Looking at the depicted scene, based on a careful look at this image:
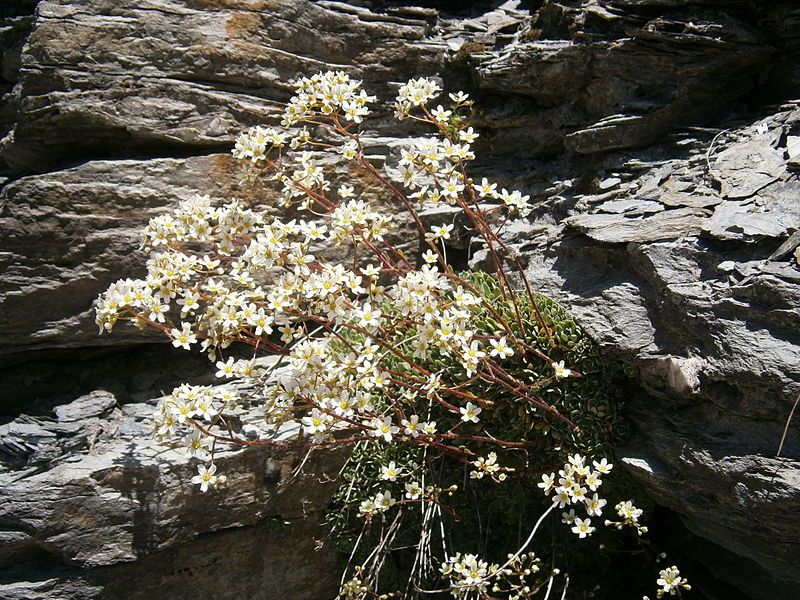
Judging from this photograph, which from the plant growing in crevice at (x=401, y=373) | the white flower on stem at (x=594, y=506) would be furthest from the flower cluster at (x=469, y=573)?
the white flower on stem at (x=594, y=506)

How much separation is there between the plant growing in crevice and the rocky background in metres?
0.29

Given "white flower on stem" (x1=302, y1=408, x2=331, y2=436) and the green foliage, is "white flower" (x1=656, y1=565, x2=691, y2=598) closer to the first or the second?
the green foliage

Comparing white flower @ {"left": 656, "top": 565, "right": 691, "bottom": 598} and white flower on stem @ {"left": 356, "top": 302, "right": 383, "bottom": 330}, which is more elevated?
white flower on stem @ {"left": 356, "top": 302, "right": 383, "bottom": 330}

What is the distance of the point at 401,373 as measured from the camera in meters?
4.06

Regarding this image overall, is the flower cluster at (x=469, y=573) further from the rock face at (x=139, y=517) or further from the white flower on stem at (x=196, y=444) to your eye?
the white flower on stem at (x=196, y=444)

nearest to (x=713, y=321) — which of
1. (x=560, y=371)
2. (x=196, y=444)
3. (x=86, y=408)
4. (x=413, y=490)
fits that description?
(x=560, y=371)

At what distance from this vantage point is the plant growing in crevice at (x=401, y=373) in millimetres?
3355

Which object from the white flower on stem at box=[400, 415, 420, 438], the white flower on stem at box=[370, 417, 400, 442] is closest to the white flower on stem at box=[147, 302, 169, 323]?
the white flower on stem at box=[370, 417, 400, 442]

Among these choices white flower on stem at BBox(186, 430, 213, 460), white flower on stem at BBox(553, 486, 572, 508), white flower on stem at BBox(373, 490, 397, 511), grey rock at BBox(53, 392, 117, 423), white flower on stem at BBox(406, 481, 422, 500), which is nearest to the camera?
white flower on stem at BBox(553, 486, 572, 508)

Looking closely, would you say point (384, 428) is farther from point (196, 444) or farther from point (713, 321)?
point (713, 321)

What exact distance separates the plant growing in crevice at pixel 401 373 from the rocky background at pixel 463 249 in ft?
0.95

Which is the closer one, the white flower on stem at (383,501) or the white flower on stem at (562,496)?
the white flower on stem at (562,496)

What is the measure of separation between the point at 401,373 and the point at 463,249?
1.38 meters

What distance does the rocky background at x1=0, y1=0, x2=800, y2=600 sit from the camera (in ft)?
11.3
